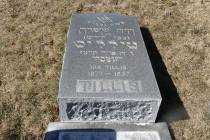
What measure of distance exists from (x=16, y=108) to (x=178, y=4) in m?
3.75

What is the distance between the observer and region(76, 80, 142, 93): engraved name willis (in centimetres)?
386

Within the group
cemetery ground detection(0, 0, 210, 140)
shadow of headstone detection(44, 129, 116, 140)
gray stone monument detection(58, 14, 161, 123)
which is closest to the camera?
shadow of headstone detection(44, 129, 116, 140)

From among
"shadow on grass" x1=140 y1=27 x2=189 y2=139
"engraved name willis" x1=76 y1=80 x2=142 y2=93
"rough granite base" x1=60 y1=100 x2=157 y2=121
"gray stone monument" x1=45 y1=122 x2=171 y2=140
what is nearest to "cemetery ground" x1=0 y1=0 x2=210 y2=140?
"shadow on grass" x1=140 y1=27 x2=189 y2=139

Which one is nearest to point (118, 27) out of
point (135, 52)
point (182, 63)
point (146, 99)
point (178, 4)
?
point (135, 52)

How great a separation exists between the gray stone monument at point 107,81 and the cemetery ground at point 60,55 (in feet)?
1.43

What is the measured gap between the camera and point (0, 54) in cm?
506

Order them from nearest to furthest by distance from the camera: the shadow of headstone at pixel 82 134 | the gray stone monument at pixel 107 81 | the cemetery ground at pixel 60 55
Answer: the shadow of headstone at pixel 82 134 < the gray stone monument at pixel 107 81 < the cemetery ground at pixel 60 55

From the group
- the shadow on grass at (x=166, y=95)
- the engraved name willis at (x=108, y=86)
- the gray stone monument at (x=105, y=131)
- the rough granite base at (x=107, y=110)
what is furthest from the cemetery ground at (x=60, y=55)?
the engraved name willis at (x=108, y=86)

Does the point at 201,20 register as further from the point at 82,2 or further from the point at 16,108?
the point at 16,108

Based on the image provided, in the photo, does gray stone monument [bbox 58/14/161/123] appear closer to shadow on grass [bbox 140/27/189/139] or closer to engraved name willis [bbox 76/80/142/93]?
engraved name willis [bbox 76/80/142/93]

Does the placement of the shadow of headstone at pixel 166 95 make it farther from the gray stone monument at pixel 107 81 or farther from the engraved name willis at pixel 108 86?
the engraved name willis at pixel 108 86

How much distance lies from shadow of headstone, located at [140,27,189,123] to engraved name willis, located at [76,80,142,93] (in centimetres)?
51

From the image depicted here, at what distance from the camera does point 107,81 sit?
3.98 m

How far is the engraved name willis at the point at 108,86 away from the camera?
3.86 meters
